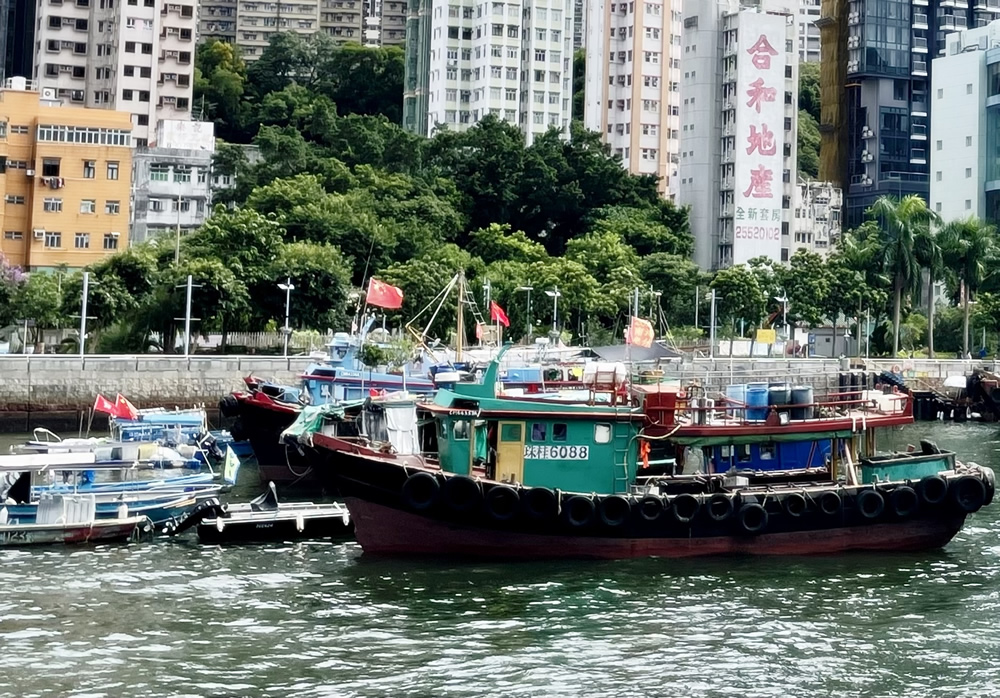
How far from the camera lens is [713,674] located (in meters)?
22.0

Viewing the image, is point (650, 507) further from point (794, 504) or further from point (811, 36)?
point (811, 36)

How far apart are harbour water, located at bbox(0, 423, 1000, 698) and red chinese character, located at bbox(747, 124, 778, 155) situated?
70754 mm

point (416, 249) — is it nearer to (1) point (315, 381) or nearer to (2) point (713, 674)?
(1) point (315, 381)

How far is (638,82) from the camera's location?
391ft

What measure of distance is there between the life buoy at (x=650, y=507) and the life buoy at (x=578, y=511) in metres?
1.01

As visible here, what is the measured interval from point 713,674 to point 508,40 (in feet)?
325

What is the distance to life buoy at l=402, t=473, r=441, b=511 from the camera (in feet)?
94.5

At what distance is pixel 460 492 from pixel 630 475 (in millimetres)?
3585

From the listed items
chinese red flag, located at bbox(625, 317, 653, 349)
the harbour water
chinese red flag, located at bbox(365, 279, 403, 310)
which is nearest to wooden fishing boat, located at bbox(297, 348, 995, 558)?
the harbour water

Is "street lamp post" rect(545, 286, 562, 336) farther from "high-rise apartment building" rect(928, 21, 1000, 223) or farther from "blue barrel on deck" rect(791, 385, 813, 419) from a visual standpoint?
"high-rise apartment building" rect(928, 21, 1000, 223)

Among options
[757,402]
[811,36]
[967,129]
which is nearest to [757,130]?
[967,129]


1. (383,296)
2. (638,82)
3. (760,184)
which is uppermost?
(638,82)

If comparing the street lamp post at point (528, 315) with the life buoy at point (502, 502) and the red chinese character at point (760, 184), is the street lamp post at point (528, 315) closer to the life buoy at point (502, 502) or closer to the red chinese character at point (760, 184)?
the red chinese character at point (760, 184)

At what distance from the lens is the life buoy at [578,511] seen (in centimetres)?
2916
